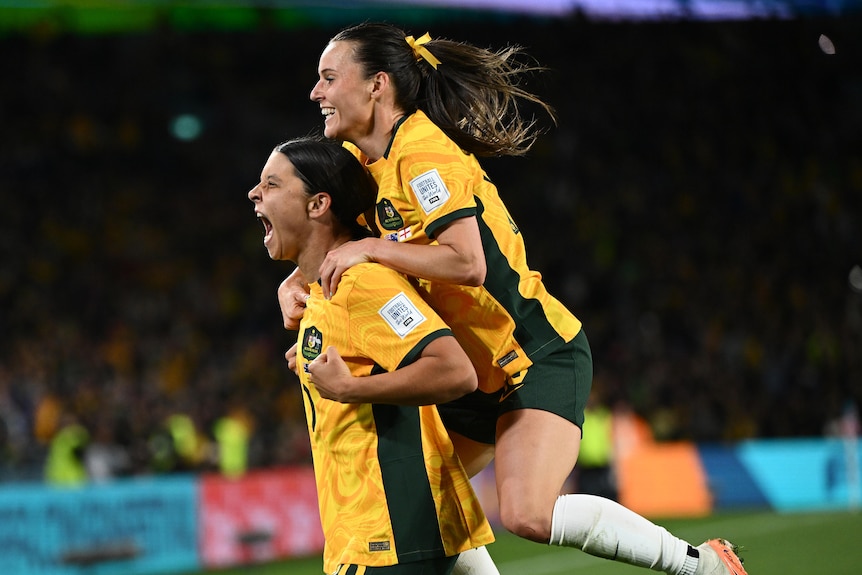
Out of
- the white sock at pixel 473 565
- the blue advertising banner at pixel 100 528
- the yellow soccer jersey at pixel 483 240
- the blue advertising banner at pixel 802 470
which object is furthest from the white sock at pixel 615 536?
the blue advertising banner at pixel 802 470

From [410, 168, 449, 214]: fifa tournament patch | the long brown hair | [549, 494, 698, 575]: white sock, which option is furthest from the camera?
the long brown hair

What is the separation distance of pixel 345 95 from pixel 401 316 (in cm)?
113

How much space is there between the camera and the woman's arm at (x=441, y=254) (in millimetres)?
3523

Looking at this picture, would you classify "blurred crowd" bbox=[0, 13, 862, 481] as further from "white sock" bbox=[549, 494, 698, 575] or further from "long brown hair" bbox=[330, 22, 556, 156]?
"white sock" bbox=[549, 494, 698, 575]

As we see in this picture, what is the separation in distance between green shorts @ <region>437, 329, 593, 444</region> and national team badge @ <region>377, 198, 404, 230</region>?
0.65 meters

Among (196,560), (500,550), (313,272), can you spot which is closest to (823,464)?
(500,550)

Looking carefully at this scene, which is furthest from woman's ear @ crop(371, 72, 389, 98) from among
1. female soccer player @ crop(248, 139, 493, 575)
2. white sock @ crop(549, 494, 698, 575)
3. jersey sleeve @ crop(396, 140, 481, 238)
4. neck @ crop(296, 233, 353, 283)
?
white sock @ crop(549, 494, 698, 575)

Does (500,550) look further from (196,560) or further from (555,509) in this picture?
(555,509)

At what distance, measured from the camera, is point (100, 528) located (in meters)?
10.5

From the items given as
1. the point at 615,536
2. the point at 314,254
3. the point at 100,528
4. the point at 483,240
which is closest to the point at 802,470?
the point at 100,528

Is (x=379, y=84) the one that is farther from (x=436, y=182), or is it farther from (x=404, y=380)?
(x=404, y=380)

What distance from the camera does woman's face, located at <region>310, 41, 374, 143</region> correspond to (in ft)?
13.3

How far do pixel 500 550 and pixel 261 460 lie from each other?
3.88 metres

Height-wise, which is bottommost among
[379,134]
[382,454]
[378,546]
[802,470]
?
[802,470]
